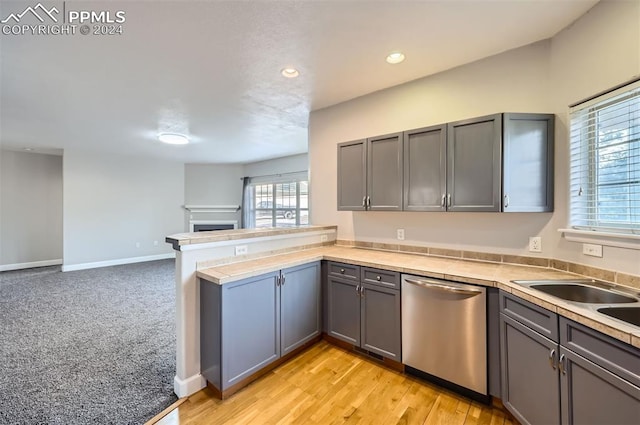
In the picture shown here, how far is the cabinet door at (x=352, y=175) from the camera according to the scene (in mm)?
2865

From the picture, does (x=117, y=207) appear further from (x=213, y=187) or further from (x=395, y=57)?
(x=395, y=57)

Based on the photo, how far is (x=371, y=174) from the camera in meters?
2.80

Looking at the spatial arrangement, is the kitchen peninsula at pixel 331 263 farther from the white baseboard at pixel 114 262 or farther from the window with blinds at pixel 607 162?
the white baseboard at pixel 114 262

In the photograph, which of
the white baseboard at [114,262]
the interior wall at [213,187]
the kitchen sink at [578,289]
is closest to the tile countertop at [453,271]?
the kitchen sink at [578,289]

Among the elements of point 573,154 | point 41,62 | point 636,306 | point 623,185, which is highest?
point 41,62

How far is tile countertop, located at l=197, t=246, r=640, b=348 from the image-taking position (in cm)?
122

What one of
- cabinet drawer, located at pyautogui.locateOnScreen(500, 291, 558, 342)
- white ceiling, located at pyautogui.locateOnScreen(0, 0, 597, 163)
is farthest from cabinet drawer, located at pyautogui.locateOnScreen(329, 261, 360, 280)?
white ceiling, located at pyautogui.locateOnScreen(0, 0, 597, 163)

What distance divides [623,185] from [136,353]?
4.10 metres

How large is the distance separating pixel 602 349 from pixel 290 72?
285cm

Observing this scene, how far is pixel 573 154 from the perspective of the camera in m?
1.99

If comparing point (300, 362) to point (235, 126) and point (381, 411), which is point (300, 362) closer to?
point (381, 411)

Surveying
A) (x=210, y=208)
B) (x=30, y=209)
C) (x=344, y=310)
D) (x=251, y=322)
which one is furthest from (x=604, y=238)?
(x=30, y=209)

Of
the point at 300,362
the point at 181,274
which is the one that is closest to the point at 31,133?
the point at 181,274

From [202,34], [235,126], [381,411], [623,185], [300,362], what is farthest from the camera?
[235,126]
